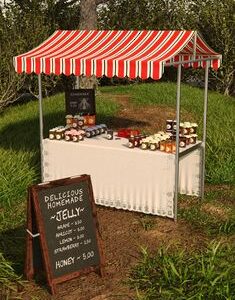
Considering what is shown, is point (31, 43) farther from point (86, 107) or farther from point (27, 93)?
point (86, 107)

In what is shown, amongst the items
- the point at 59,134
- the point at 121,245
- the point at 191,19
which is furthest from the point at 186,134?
the point at 191,19

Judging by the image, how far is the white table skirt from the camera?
742cm

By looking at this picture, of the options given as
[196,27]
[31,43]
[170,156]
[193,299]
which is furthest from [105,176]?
[196,27]

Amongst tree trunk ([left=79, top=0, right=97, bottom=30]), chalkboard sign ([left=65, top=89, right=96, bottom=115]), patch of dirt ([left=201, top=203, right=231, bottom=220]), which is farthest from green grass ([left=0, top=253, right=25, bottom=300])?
tree trunk ([left=79, top=0, right=97, bottom=30])

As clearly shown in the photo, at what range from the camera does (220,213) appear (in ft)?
25.8

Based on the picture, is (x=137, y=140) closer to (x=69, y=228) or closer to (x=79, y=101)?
(x=79, y=101)

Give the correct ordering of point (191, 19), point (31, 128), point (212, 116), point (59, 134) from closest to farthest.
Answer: point (59, 134)
point (31, 128)
point (212, 116)
point (191, 19)

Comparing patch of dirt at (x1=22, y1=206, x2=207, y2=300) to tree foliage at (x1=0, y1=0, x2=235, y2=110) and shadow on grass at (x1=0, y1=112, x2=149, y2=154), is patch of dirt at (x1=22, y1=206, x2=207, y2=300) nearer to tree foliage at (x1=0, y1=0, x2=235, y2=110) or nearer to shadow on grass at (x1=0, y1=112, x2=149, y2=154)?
shadow on grass at (x1=0, y1=112, x2=149, y2=154)

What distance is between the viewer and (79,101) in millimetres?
9008

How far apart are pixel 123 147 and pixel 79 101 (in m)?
1.70

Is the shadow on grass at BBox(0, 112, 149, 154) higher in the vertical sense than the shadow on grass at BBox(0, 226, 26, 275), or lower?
higher

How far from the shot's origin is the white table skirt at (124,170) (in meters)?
7.42

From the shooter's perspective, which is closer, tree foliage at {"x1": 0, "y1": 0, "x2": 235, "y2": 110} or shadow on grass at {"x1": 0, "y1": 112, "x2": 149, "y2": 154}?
shadow on grass at {"x1": 0, "y1": 112, "x2": 149, "y2": 154}

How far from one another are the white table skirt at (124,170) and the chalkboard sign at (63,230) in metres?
1.83
